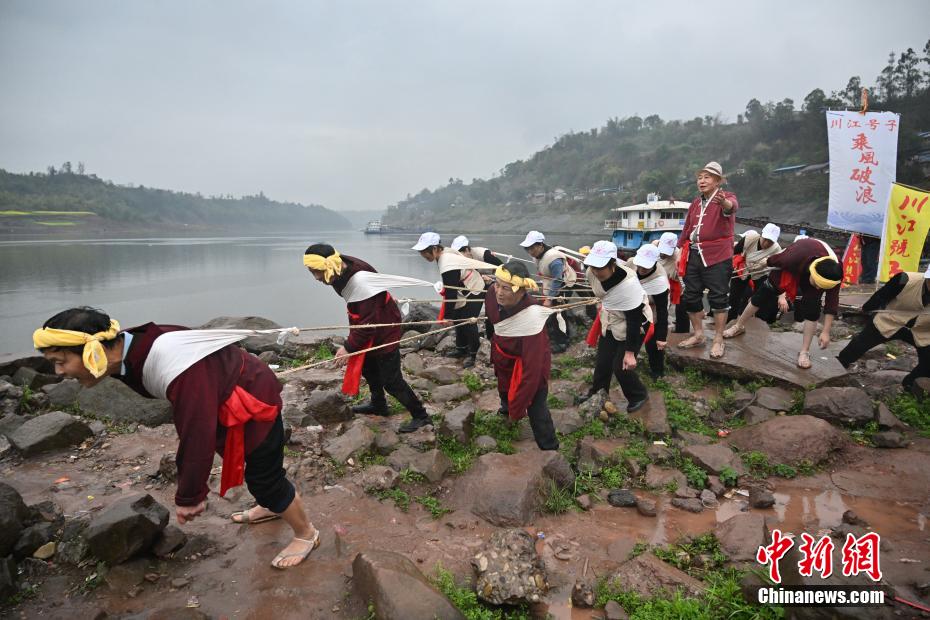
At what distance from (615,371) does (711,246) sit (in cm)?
192

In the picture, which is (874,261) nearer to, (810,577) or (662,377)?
(662,377)

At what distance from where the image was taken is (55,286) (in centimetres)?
1903

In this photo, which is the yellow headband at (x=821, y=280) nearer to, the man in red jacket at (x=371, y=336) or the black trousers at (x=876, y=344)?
the black trousers at (x=876, y=344)

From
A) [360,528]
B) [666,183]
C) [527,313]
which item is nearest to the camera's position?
[360,528]

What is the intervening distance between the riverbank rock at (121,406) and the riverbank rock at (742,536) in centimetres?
532

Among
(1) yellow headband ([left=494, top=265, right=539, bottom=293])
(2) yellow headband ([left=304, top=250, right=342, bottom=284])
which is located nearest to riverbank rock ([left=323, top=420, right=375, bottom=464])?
(2) yellow headband ([left=304, top=250, right=342, bottom=284])

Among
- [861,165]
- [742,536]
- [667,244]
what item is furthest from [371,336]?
[861,165]

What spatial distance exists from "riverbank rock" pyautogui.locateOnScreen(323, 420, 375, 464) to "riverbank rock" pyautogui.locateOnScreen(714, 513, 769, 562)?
287 centimetres

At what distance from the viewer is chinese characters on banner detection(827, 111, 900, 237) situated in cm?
1040

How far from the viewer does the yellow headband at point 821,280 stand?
5.30 meters

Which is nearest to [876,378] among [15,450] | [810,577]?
[810,577]

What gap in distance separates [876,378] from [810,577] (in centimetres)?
481

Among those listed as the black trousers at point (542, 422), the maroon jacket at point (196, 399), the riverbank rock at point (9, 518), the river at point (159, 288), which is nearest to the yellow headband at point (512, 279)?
the black trousers at point (542, 422)

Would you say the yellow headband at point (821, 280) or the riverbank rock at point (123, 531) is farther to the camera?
the yellow headband at point (821, 280)
